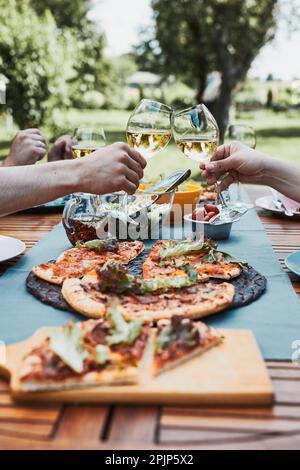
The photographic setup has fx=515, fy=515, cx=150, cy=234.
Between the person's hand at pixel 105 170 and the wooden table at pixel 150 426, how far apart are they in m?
0.89

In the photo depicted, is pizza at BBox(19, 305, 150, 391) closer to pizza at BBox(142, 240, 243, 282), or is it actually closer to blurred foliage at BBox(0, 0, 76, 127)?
pizza at BBox(142, 240, 243, 282)

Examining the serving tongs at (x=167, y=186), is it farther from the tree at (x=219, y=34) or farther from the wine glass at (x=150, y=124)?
the tree at (x=219, y=34)

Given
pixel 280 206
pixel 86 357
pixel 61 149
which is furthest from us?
pixel 61 149

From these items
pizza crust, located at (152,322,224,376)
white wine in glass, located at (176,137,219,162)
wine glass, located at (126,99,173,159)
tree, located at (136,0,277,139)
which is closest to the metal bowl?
white wine in glass, located at (176,137,219,162)

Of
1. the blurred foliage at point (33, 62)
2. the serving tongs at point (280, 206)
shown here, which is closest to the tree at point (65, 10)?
the blurred foliage at point (33, 62)

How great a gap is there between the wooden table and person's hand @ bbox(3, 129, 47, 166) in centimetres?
224

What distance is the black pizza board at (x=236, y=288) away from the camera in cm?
165

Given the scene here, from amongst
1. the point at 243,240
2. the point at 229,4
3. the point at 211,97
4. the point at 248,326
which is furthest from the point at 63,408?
the point at 211,97

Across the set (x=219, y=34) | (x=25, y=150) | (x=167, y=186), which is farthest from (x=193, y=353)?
(x=219, y=34)

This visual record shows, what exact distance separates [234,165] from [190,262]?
556 millimetres

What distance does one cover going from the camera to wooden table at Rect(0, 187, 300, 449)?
3.19ft

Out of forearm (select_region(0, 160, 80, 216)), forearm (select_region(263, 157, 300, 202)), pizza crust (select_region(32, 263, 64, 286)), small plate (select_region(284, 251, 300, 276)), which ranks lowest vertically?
pizza crust (select_region(32, 263, 64, 286))

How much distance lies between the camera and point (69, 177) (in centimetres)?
186

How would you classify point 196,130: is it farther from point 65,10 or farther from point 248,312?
point 65,10
